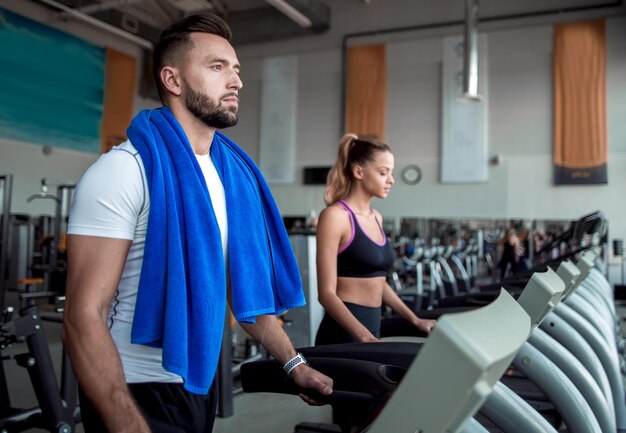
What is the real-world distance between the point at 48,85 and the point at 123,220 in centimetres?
1061

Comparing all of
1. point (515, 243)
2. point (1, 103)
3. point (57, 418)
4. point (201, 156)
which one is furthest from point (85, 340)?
point (1, 103)

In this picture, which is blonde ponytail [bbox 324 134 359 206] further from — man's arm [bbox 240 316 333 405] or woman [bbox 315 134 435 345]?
man's arm [bbox 240 316 333 405]

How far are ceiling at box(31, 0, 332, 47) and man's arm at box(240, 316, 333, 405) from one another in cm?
874

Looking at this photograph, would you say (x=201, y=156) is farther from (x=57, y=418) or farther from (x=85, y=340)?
(x=57, y=418)

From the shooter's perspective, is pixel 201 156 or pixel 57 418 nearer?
pixel 201 156

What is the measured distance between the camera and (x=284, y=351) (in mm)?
1306

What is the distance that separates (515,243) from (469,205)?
1.19 metres

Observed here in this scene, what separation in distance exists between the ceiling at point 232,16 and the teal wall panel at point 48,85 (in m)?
0.63

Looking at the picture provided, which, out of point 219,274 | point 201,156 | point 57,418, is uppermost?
point 201,156

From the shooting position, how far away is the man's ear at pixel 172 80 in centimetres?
117

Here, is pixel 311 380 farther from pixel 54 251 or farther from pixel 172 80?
pixel 54 251

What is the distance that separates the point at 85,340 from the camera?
0.93m

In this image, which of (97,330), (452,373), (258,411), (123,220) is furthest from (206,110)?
(258,411)

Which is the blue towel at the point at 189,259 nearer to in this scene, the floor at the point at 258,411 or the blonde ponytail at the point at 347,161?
the blonde ponytail at the point at 347,161
